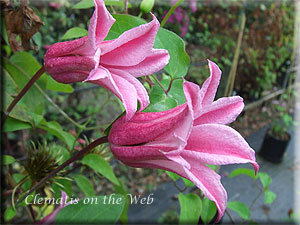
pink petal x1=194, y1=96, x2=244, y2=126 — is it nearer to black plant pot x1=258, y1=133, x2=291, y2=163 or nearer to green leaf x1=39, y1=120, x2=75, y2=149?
green leaf x1=39, y1=120, x2=75, y2=149

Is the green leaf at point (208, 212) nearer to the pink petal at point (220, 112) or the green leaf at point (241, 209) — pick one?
the green leaf at point (241, 209)

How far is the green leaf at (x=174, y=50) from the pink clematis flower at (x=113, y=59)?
0.27 feet

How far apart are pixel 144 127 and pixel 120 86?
45mm

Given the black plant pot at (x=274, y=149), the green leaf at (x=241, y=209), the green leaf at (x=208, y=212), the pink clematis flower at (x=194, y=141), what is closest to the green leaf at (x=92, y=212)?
the pink clematis flower at (x=194, y=141)

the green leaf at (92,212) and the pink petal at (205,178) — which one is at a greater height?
the pink petal at (205,178)

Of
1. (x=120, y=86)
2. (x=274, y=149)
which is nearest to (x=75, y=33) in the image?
(x=120, y=86)

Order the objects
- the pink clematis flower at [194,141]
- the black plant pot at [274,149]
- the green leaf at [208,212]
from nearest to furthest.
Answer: the pink clematis flower at [194,141] < the green leaf at [208,212] < the black plant pot at [274,149]

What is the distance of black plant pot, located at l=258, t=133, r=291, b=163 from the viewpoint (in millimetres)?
2270

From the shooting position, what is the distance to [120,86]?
0.95 feet

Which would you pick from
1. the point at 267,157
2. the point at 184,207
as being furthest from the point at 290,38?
the point at 184,207

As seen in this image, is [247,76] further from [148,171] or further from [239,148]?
[239,148]

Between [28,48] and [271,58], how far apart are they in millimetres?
3139

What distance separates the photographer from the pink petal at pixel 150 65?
31 cm

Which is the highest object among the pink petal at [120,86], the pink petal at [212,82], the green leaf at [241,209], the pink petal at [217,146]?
the pink petal at [212,82]
